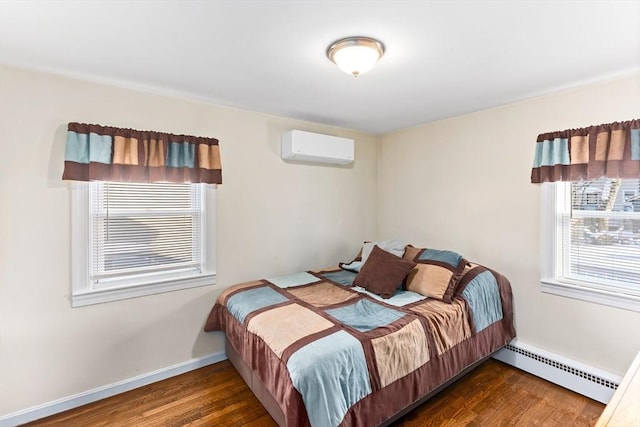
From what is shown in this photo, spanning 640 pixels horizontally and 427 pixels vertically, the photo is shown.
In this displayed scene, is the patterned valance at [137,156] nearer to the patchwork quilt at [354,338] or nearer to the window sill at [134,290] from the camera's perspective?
the window sill at [134,290]

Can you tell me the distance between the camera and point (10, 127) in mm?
1959

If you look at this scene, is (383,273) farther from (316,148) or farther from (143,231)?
(143,231)

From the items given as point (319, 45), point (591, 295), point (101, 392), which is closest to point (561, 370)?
point (591, 295)

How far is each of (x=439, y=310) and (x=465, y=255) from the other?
107 cm

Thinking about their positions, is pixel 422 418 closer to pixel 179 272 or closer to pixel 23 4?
pixel 179 272

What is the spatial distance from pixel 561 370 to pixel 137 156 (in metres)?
3.65

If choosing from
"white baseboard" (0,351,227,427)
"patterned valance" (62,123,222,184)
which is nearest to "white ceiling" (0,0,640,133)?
"patterned valance" (62,123,222,184)

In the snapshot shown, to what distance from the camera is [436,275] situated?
2.53m

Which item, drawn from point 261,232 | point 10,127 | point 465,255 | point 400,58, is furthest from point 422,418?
point 10,127

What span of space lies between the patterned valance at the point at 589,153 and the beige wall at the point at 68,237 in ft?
7.01

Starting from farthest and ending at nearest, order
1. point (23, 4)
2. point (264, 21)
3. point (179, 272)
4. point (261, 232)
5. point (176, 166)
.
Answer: point (261, 232), point (179, 272), point (176, 166), point (264, 21), point (23, 4)

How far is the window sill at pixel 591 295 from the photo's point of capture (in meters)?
2.13

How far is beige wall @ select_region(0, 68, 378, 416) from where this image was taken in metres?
1.99

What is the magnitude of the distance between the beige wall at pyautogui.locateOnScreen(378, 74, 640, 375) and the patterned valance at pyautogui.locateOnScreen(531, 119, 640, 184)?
0.36 ft
